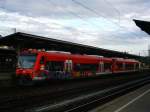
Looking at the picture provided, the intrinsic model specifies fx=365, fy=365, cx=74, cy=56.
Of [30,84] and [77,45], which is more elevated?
[77,45]

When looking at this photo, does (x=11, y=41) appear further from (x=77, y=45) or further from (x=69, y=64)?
(x=77, y=45)

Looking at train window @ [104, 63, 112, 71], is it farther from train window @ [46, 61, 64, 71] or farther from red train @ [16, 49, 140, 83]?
train window @ [46, 61, 64, 71]

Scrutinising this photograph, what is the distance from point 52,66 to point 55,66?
2.45 ft

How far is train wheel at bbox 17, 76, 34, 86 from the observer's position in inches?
1083

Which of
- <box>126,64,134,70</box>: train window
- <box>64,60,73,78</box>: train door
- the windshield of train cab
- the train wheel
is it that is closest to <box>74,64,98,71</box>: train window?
<box>64,60,73,78</box>: train door

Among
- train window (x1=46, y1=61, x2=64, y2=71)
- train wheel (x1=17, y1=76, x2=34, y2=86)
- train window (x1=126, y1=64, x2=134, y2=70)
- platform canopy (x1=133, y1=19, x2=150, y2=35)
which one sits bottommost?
train wheel (x1=17, y1=76, x2=34, y2=86)

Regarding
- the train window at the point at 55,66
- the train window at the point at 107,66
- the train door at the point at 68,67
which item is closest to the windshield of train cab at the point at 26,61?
the train window at the point at 55,66

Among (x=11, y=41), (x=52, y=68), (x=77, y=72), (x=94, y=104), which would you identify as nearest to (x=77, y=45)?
(x=77, y=72)

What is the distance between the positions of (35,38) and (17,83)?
4.51m

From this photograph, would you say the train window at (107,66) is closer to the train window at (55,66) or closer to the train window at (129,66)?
the train window at (129,66)

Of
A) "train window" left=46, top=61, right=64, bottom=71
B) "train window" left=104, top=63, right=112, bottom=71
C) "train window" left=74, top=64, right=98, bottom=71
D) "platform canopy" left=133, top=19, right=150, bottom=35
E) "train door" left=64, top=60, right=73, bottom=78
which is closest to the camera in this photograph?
"platform canopy" left=133, top=19, right=150, bottom=35

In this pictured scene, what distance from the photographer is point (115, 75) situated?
5228 centimetres

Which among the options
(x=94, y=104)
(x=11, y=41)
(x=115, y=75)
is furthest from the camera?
(x=115, y=75)

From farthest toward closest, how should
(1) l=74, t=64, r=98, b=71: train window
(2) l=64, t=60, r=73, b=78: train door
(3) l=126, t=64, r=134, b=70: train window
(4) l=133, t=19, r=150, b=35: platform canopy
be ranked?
(3) l=126, t=64, r=134, b=70: train window
(1) l=74, t=64, r=98, b=71: train window
(2) l=64, t=60, r=73, b=78: train door
(4) l=133, t=19, r=150, b=35: platform canopy
